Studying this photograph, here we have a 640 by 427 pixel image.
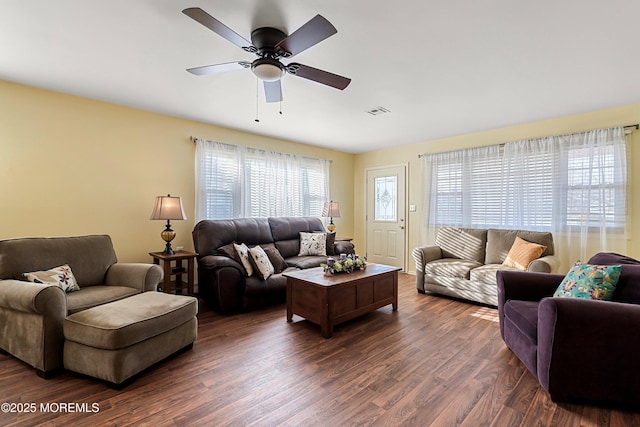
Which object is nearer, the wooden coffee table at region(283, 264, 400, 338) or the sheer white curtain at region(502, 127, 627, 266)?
the wooden coffee table at region(283, 264, 400, 338)

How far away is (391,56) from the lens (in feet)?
8.07

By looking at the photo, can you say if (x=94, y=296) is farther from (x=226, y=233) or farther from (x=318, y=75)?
(x=318, y=75)

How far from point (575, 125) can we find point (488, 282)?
2363mm

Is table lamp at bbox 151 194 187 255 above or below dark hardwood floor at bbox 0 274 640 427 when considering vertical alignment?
above

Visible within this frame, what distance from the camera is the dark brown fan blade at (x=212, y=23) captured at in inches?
63.1

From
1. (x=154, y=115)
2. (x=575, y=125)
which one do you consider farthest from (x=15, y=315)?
(x=575, y=125)

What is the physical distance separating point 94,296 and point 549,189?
5332 millimetres

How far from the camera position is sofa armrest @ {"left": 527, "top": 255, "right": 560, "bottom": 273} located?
10.8ft

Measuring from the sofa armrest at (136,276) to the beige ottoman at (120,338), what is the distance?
47 cm

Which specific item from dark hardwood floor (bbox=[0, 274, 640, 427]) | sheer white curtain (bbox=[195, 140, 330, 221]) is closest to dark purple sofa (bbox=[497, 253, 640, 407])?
dark hardwood floor (bbox=[0, 274, 640, 427])

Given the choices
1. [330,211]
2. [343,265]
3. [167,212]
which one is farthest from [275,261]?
[330,211]

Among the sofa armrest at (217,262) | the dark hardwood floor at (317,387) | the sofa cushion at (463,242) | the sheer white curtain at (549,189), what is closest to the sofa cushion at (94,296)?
the dark hardwood floor at (317,387)

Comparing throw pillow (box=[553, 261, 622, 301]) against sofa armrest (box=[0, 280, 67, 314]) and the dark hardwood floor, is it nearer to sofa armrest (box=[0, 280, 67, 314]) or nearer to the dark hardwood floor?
the dark hardwood floor

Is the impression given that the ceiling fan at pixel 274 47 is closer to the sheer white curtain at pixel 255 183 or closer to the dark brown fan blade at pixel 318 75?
the dark brown fan blade at pixel 318 75
